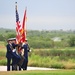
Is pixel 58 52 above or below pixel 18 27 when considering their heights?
below

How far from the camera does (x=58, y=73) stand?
58.0 ft

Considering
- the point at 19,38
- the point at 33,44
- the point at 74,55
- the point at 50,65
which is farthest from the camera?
the point at 33,44

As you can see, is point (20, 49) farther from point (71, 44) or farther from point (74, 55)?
point (71, 44)

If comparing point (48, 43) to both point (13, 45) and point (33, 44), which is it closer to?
point (33, 44)

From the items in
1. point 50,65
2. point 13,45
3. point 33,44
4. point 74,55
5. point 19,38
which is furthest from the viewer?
point 33,44

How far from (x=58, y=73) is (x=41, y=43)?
41.5m

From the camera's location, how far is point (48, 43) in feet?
201

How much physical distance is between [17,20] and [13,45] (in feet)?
7.86

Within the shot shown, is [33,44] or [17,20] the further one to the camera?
[33,44]

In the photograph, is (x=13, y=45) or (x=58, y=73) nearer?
(x=58, y=73)

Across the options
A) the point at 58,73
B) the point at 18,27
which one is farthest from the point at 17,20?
the point at 58,73

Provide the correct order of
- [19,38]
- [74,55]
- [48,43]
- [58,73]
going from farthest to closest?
1. [48,43]
2. [74,55]
3. [19,38]
4. [58,73]

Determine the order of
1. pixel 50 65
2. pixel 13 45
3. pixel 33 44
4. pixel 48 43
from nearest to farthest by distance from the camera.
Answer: pixel 13 45, pixel 50 65, pixel 33 44, pixel 48 43

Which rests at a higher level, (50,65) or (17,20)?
(17,20)
